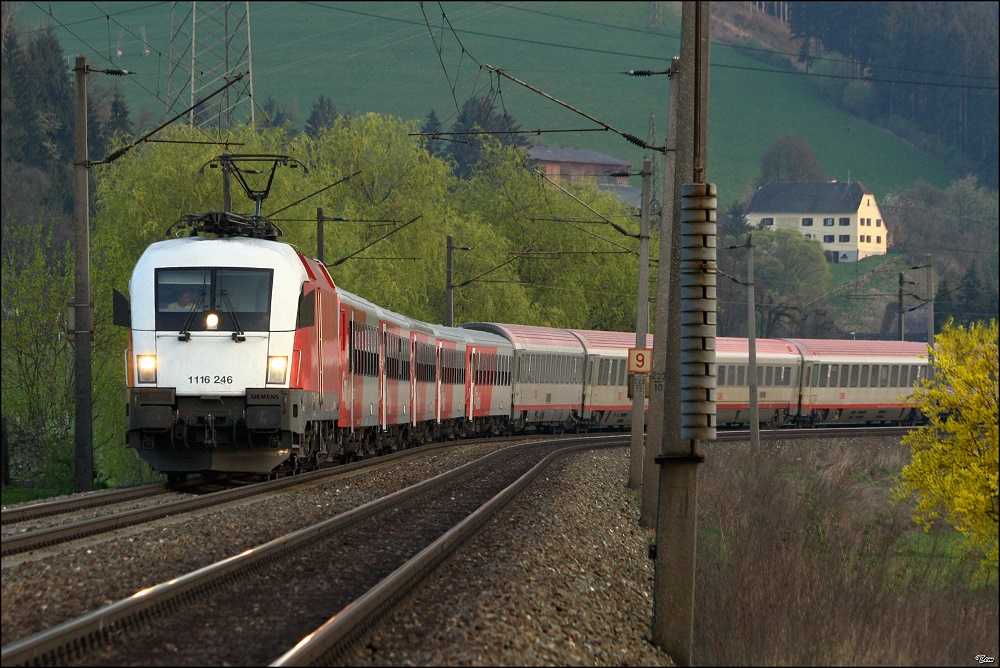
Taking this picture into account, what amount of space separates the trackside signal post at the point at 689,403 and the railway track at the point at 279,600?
2.22 meters

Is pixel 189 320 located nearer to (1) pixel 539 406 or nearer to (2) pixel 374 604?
(2) pixel 374 604

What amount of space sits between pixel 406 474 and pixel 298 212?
70.4 feet

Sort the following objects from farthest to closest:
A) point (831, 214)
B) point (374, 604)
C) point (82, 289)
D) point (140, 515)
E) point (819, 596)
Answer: point (831, 214) → point (82, 289) → point (140, 515) → point (819, 596) → point (374, 604)

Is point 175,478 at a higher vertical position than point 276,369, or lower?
lower

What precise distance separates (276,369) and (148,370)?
1763mm

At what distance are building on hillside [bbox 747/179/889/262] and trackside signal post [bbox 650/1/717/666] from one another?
178 m

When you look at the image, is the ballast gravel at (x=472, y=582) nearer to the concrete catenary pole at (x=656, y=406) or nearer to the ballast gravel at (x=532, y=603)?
the ballast gravel at (x=532, y=603)

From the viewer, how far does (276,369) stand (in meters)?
18.9

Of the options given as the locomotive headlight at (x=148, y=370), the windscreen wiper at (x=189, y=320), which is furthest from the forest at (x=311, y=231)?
the locomotive headlight at (x=148, y=370)

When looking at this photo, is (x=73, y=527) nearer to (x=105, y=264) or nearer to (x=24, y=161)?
(x=105, y=264)

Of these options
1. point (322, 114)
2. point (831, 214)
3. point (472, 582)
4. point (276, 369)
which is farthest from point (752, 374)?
point (831, 214)

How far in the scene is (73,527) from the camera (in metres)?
14.0

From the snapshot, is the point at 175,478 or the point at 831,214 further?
the point at 831,214

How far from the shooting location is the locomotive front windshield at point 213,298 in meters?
18.8
